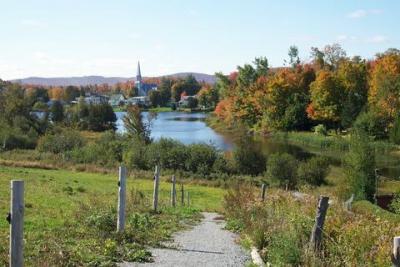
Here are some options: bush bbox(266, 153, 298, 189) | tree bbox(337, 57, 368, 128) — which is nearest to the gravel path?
bush bbox(266, 153, 298, 189)

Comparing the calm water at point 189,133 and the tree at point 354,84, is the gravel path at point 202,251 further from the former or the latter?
the tree at point 354,84

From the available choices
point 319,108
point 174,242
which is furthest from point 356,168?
point 319,108

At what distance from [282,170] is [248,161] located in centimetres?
575

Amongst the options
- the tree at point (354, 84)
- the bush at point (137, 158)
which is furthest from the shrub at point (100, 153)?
the tree at point (354, 84)

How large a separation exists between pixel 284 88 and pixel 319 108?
11491 millimetres

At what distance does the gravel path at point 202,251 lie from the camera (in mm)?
10648

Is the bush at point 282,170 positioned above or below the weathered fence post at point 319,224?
below

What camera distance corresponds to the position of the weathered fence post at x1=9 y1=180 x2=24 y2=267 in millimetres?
7387

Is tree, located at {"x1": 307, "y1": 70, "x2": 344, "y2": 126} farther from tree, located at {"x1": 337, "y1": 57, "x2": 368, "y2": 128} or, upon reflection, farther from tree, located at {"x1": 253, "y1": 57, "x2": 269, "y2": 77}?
tree, located at {"x1": 253, "y1": 57, "x2": 269, "y2": 77}

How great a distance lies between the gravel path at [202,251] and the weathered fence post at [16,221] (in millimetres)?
2671

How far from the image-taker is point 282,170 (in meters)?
43.3

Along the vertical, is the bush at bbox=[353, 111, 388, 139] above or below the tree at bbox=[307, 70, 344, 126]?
below

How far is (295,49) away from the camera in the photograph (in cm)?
11588

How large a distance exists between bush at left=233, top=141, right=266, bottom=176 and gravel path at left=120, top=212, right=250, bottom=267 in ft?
109
